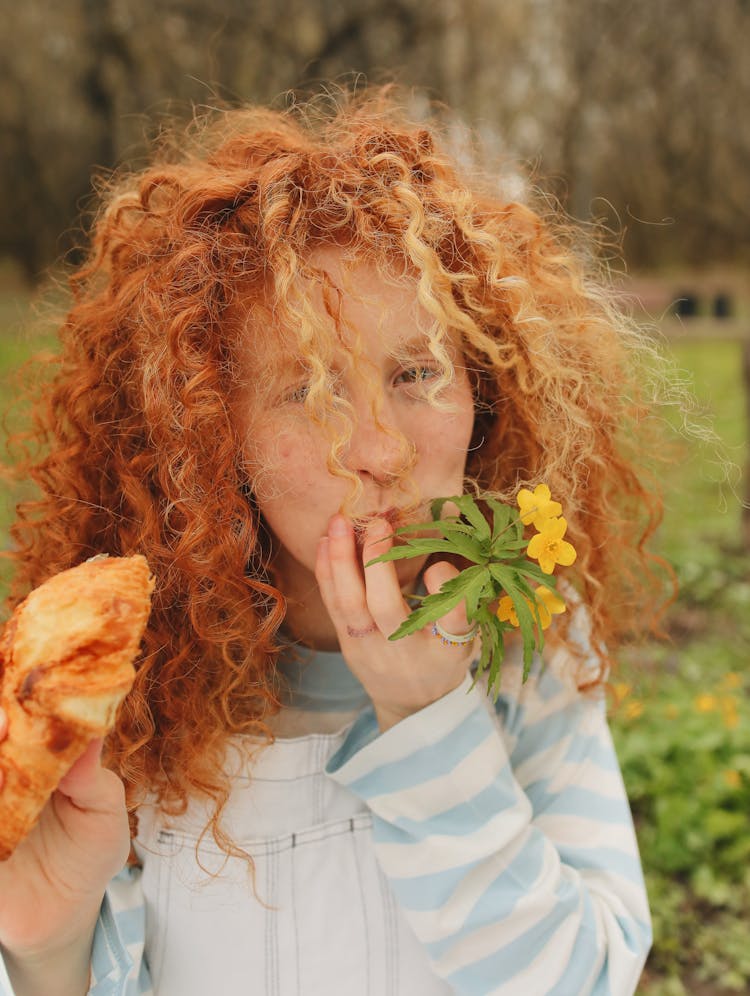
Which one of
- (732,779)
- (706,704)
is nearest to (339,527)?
(732,779)

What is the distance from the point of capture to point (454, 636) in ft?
4.50

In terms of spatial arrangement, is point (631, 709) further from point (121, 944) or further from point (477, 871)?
point (121, 944)

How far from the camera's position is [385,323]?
4.52 feet

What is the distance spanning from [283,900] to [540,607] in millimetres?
673

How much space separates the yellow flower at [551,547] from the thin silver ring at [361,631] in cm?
28

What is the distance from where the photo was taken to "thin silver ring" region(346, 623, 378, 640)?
141 cm

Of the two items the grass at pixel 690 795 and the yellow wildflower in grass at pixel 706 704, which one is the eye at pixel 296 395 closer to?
the grass at pixel 690 795

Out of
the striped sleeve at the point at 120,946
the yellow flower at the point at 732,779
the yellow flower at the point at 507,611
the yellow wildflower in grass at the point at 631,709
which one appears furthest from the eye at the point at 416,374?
the yellow flower at the point at 732,779

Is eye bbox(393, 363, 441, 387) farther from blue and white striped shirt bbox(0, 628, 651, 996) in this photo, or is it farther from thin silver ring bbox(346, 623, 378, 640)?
blue and white striped shirt bbox(0, 628, 651, 996)

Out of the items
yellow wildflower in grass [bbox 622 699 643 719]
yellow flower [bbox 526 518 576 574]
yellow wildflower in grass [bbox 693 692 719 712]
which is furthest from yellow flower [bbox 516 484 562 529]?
yellow wildflower in grass [bbox 693 692 719 712]

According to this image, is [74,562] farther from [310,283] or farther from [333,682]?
[310,283]

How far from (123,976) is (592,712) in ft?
3.02

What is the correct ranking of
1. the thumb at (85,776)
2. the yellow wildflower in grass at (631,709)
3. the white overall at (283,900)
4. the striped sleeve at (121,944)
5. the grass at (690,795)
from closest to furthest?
the thumb at (85,776), the striped sleeve at (121,944), the white overall at (283,900), the grass at (690,795), the yellow wildflower in grass at (631,709)

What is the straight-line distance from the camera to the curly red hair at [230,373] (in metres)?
1.43
